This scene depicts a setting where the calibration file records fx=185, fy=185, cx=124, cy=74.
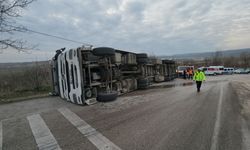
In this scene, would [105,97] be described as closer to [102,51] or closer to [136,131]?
[102,51]

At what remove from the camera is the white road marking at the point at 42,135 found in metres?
4.41

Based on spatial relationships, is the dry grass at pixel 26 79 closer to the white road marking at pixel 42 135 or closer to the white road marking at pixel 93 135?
the white road marking at pixel 42 135

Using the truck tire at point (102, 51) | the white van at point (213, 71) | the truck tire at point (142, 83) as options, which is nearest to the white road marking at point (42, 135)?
the truck tire at point (102, 51)

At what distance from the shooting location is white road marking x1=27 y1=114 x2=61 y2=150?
14.5ft

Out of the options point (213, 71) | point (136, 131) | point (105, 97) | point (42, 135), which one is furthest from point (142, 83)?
point (213, 71)

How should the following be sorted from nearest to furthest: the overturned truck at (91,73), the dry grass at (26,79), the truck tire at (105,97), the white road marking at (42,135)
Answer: the white road marking at (42,135)
the overturned truck at (91,73)
the truck tire at (105,97)
the dry grass at (26,79)

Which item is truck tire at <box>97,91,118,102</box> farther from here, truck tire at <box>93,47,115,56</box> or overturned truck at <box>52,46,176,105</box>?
truck tire at <box>93,47,115,56</box>

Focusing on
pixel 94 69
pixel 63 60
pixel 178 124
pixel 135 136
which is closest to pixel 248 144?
pixel 178 124

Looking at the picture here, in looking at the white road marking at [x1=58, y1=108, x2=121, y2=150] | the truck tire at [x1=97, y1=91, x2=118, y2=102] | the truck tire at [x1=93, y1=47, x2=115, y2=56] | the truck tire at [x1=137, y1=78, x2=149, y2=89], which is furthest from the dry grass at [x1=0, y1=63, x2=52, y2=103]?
the white road marking at [x1=58, y1=108, x2=121, y2=150]

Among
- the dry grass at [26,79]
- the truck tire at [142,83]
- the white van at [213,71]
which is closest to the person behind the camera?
the truck tire at [142,83]

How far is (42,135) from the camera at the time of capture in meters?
5.25

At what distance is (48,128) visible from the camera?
589cm

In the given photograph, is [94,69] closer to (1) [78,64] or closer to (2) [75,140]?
(1) [78,64]

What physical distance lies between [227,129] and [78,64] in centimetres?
718
